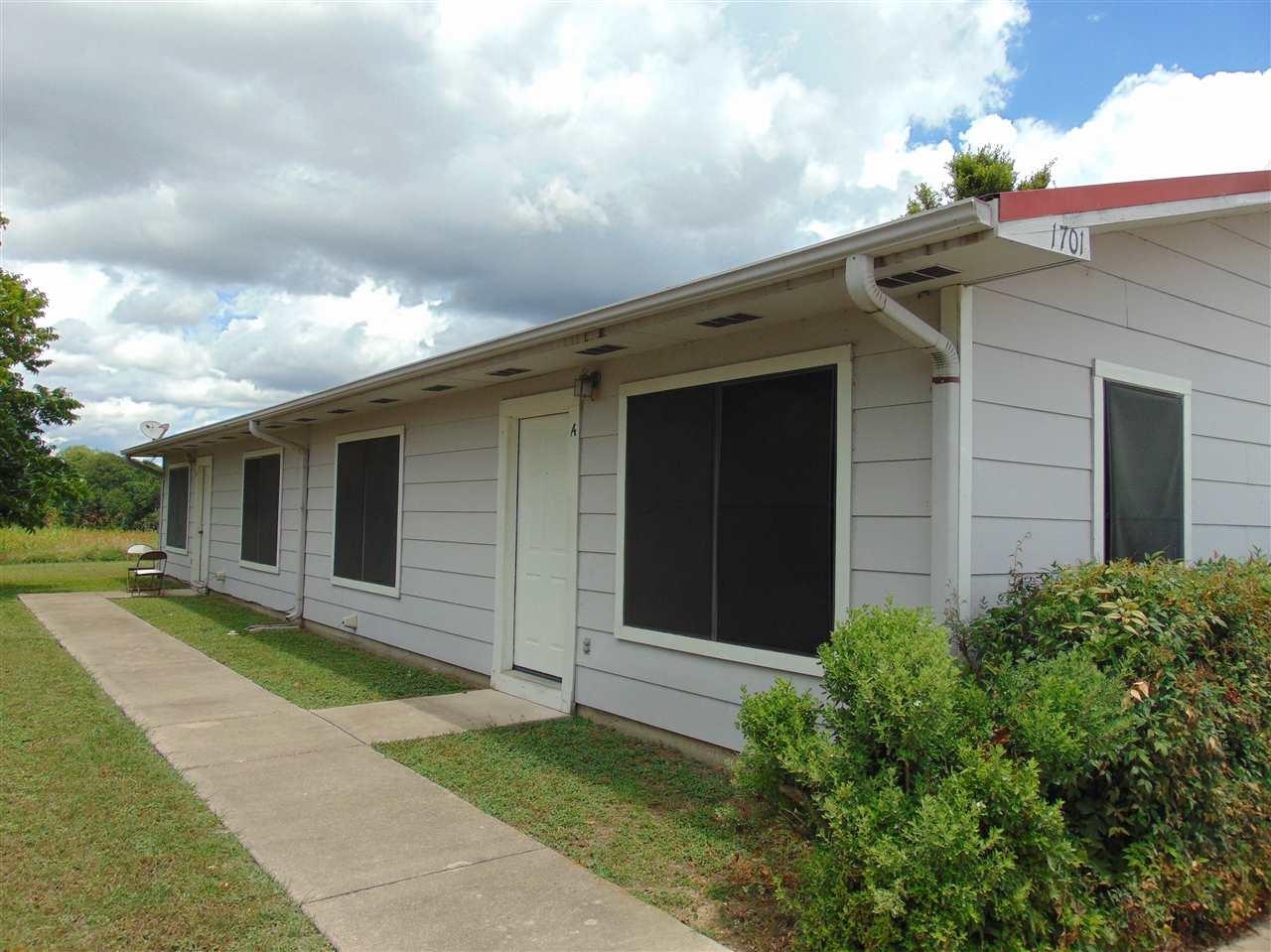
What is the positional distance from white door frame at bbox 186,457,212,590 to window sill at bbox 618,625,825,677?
37.8 ft

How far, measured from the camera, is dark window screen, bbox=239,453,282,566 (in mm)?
11742

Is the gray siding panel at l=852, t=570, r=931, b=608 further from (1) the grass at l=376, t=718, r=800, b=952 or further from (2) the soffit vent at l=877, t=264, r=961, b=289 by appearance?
(2) the soffit vent at l=877, t=264, r=961, b=289

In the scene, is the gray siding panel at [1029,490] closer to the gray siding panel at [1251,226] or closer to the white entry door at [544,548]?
the gray siding panel at [1251,226]

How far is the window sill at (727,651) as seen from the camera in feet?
14.1

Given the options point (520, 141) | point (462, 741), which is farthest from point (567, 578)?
point (520, 141)

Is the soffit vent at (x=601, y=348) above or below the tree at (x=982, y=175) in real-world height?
below

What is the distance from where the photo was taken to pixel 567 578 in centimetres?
613

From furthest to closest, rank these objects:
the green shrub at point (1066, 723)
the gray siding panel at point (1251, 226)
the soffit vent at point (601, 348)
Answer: the gray siding panel at point (1251, 226)
the soffit vent at point (601, 348)
the green shrub at point (1066, 723)

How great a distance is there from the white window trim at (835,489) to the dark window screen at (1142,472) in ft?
5.06

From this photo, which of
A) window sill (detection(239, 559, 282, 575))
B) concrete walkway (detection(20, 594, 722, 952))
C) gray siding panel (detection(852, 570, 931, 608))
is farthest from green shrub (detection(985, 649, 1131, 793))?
window sill (detection(239, 559, 282, 575))

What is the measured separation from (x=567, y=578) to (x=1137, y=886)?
3984 millimetres

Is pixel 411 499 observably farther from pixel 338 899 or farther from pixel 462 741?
pixel 338 899

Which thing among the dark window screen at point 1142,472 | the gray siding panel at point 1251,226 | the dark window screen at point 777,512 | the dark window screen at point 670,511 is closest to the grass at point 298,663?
the dark window screen at point 670,511

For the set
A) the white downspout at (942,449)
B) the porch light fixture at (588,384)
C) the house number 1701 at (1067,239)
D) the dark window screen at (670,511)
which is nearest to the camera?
the house number 1701 at (1067,239)
